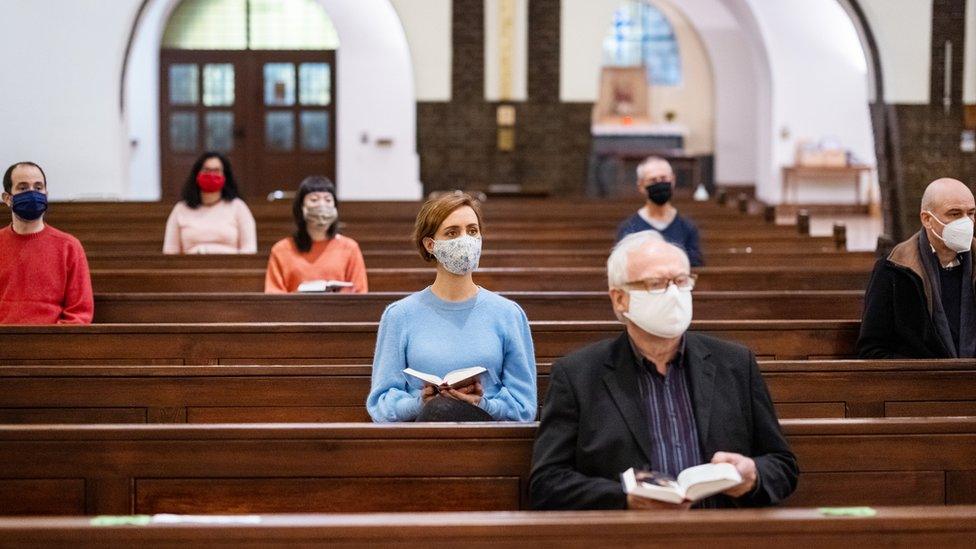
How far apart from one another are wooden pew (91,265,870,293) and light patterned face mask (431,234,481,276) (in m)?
2.52

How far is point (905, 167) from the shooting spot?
12.6 metres

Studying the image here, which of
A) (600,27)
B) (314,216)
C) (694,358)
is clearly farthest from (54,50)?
(694,358)

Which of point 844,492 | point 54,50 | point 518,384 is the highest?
point 54,50

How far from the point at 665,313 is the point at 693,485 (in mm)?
441

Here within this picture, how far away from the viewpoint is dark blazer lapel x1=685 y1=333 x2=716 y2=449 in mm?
2721

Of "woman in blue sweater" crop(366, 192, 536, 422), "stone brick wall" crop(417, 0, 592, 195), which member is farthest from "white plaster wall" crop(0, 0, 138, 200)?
"woman in blue sweater" crop(366, 192, 536, 422)

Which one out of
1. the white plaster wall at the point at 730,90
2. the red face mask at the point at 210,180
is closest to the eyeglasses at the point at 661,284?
the red face mask at the point at 210,180

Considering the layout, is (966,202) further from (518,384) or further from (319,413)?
(319,413)

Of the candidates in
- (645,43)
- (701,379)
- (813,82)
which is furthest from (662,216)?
(645,43)

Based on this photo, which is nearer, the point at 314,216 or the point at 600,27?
the point at 314,216

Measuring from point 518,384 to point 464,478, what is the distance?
0.52 meters

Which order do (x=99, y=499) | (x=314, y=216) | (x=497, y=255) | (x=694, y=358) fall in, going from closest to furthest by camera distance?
(x=694, y=358) → (x=99, y=499) → (x=314, y=216) → (x=497, y=255)

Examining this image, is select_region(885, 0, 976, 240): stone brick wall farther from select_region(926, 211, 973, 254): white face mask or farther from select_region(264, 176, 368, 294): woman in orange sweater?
select_region(926, 211, 973, 254): white face mask

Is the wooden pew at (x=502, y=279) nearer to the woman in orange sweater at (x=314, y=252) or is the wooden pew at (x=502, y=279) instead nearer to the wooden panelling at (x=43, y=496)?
Result: the woman in orange sweater at (x=314, y=252)
